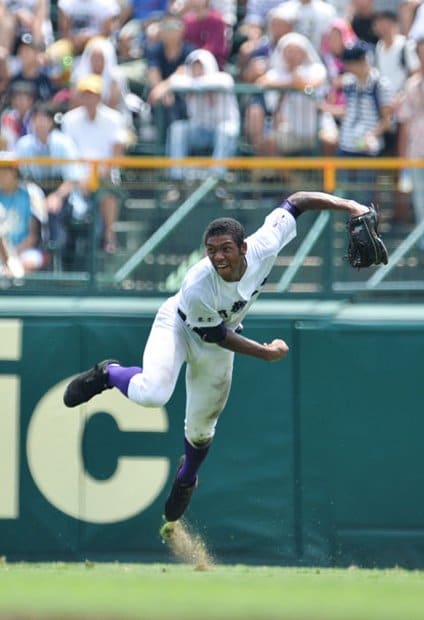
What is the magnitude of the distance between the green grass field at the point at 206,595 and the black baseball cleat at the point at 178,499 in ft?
1.42

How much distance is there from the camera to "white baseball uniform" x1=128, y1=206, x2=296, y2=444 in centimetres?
988

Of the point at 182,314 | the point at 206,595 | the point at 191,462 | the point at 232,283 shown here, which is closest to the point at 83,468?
the point at 191,462

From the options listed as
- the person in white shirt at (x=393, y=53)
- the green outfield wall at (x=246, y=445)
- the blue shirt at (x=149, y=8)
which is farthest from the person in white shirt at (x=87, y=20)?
the green outfield wall at (x=246, y=445)

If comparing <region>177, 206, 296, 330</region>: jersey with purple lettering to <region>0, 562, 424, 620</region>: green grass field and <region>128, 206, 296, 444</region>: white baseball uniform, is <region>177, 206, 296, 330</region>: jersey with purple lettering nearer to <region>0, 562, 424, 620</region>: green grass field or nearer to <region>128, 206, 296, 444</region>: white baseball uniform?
<region>128, 206, 296, 444</region>: white baseball uniform

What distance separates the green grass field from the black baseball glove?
2.09 meters

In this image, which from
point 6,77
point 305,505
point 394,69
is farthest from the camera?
point 6,77

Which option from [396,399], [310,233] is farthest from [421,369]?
[310,233]

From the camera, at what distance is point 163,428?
12055 millimetres

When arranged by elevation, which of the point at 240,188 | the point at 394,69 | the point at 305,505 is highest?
the point at 394,69

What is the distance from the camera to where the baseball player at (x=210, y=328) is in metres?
9.54

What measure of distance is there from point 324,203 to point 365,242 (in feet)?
1.45

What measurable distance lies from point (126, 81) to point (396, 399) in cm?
493

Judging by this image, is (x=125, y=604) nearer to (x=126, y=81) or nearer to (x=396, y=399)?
(x=396, y=399)

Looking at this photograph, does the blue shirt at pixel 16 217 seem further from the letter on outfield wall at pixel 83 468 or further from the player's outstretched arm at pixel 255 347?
the player's outstretched arm at pixel 255 347
